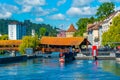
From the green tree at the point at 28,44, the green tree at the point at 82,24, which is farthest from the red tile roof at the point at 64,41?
the green tree at the point at 82,24

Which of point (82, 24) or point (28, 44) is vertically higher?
point (82, 24)

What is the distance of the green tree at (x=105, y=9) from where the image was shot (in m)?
126

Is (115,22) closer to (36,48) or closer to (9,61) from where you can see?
(9,61)

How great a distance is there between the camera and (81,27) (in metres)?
162

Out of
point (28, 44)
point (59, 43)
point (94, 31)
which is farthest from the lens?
point (94, 31)

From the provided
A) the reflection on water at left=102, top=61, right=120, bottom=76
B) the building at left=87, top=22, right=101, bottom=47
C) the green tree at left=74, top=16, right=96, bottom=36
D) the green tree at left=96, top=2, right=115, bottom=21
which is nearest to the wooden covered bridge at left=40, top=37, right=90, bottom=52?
the green tree at left=96, top=2, right=115, bottom=21

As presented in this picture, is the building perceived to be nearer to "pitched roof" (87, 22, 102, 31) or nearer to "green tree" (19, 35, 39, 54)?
"pitched roof" (87, 22, 102, 31)

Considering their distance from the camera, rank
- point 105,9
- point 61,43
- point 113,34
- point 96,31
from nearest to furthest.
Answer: point 113,34
point 61,43
point 105,9
point 96,31

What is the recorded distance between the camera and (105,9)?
5069 inches

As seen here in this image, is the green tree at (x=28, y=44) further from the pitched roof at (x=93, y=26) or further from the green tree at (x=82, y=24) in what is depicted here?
the green tree at (x=82, y=24)

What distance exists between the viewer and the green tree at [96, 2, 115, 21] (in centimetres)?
12588

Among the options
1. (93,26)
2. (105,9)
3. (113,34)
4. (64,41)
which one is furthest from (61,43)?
(93,26)

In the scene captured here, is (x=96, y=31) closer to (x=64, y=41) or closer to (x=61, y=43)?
(x=64, y=41)

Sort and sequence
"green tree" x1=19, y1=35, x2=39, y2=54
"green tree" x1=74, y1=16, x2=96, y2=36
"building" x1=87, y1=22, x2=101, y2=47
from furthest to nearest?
A: "green tree" x1=74, y1=16, x2=96, y2=36, "building" x1=87, y1=22, x2=101, y2=47, "green tree" x1=19, y1=35, x2=39, y2=54
